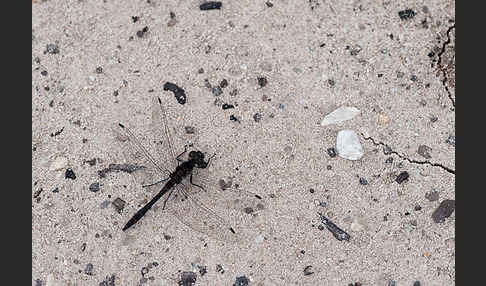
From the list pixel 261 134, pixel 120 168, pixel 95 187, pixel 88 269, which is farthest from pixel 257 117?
pixel 88 269

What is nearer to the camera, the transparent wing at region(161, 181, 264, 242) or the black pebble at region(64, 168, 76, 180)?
the transparent wing at region(161, 181, 264, 242)

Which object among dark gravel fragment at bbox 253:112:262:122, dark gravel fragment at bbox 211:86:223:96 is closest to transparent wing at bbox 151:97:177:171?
dark gravel fragment at bbox 211:86:223:96

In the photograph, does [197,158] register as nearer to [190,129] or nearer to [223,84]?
[190,129]

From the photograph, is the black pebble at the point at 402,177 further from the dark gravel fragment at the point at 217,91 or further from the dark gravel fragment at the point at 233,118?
the dark gravel fragment at the point at 217,91

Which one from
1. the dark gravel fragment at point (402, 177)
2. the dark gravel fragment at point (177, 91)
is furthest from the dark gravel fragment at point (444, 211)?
the dark gravel fragment at point (177, 91)

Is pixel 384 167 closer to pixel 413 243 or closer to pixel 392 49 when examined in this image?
pixel 413 243

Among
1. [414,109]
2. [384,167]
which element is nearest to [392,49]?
[414,109]

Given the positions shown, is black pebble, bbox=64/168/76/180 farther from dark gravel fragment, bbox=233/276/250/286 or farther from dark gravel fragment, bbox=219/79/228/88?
dark gravel fragment, bbox=233/276/250/286
